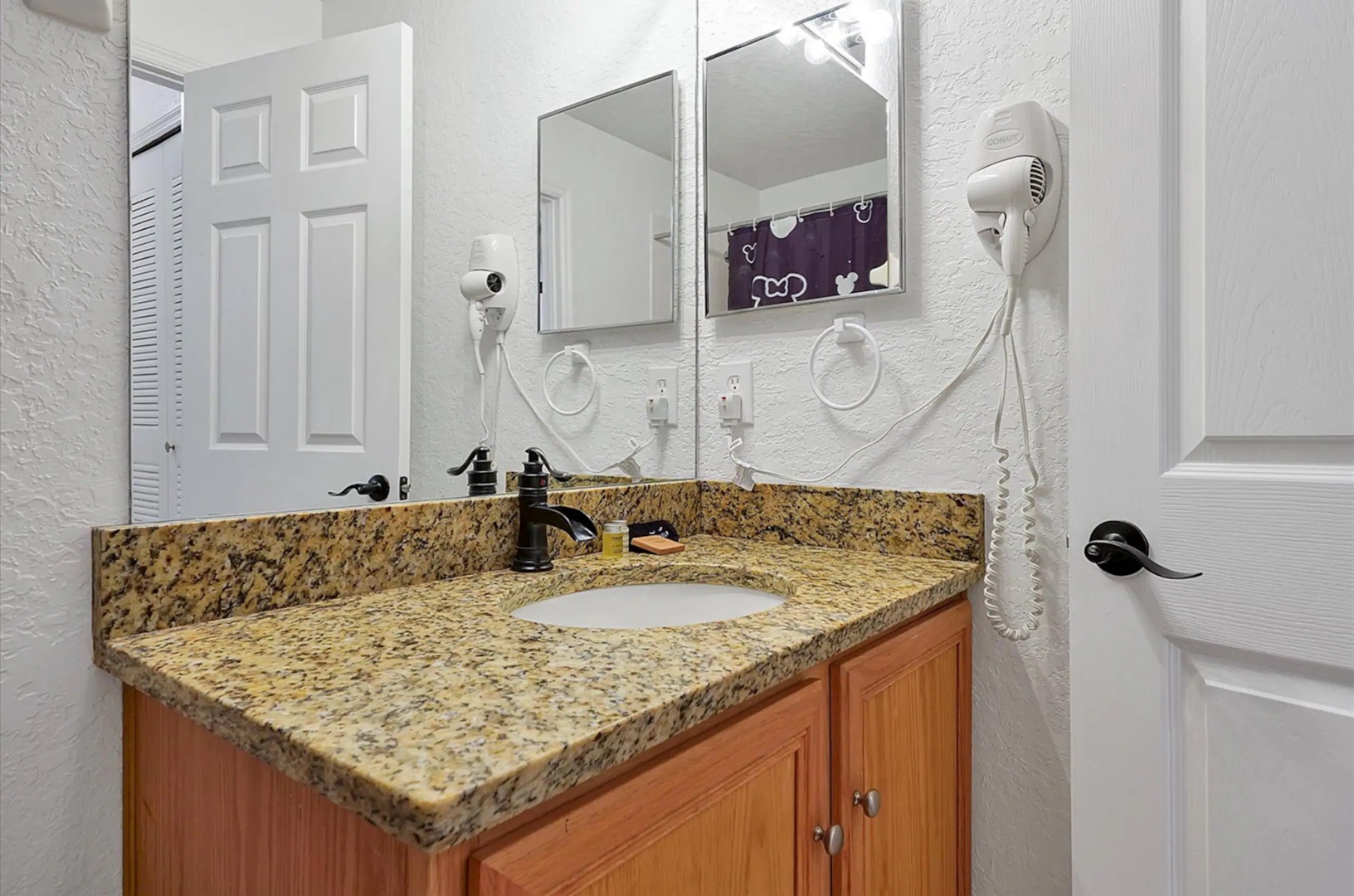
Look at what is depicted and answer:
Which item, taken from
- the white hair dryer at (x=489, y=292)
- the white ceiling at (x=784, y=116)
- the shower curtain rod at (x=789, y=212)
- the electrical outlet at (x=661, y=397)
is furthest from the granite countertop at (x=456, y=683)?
the white ceiling at (x=784, y=116)

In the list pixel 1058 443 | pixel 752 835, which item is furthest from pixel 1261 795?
pixel 752 835

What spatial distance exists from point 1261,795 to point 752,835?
64 cm

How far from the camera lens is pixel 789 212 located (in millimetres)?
1369

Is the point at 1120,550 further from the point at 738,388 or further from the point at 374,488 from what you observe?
the point at 374,488

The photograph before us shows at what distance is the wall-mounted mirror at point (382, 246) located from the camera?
31.0 inches

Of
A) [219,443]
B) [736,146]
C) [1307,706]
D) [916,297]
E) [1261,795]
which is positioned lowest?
[1261,795]

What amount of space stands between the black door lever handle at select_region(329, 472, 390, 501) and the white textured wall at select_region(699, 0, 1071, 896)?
763mm

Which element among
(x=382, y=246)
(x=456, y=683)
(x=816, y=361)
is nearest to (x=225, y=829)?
(x=456, y=683)

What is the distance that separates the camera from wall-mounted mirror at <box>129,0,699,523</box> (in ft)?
2.59

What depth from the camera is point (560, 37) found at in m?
1.38

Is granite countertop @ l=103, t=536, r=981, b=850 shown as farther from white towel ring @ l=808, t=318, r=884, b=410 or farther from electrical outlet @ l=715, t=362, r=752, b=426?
electrical outlet @ l=715, t=362, r=752, b=426

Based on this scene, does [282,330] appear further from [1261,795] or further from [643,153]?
[1261,795]

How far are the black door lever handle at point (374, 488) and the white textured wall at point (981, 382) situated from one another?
30.0 inches

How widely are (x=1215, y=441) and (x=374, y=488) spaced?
108 centimetres
